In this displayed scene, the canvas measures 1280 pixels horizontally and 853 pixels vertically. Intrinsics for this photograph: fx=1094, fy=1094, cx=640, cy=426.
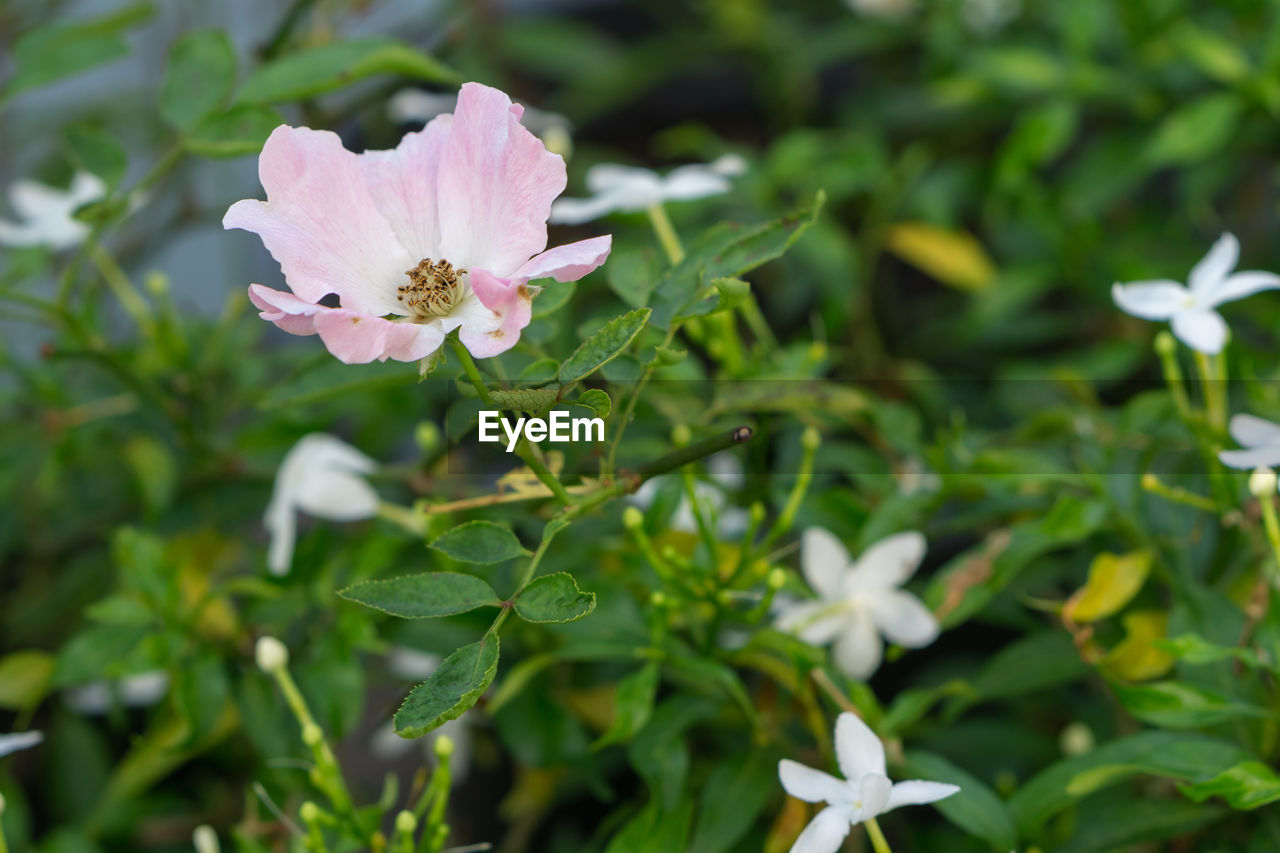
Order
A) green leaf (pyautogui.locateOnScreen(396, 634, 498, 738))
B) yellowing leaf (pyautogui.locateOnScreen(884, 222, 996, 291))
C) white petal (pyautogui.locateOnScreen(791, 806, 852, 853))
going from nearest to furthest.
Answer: green leaf (pyautogui.locateOnScreen(396, 634, 498, 738)), white petal (pyautogui.locateOnScreen(791, 806, 852, 853)), yellowing leaf (pyautogui.locateOnScreen(884, 222, 996, 291))

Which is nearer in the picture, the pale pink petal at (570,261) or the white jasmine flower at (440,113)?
the pale pink petal at (570,261)

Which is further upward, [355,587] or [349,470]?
[355,587]

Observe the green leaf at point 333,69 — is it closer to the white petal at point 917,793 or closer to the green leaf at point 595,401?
the green leaf at point 595,401

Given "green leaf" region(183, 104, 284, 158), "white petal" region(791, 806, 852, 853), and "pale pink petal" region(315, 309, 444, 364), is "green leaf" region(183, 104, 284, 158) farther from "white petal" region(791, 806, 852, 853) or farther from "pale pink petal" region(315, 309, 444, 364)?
"white petal" region(791, 806, 852, 853)

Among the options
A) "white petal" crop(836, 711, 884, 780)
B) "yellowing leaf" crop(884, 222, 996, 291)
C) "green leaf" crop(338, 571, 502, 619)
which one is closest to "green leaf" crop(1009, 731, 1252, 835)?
"white petal" crop(836, 711, 884, 780)

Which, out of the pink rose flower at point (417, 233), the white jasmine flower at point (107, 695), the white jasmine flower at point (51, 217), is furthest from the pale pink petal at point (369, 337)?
the white jasmine flower at point (107, 695)

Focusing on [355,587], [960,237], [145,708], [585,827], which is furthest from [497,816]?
[960,237]

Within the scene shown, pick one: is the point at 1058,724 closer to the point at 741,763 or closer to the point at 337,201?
the point at 741,763
